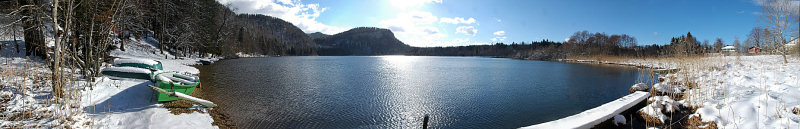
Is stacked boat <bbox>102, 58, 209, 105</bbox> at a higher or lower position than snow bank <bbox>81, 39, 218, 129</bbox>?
higher

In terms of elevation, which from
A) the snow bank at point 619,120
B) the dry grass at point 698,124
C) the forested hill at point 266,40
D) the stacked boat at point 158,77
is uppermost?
the forested hill at point 266,40

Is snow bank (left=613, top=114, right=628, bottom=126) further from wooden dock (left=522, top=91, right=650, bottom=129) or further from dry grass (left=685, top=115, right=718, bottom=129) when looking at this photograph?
dry grass (left=685, top=115, right=718, bottom=129)

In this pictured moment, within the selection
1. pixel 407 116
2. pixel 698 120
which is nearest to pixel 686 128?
pixel 698 120

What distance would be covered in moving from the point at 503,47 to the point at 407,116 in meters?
162

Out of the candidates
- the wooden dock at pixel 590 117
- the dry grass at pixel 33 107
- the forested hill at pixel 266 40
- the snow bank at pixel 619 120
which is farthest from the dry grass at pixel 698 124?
the forested hill at pixel 266 40

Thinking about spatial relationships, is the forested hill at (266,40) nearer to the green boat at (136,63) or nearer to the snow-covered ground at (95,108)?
the green boat at (136,63)

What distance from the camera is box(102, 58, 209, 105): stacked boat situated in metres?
7.94

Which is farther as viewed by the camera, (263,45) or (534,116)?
(263,45)

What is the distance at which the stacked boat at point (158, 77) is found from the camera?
7938mm

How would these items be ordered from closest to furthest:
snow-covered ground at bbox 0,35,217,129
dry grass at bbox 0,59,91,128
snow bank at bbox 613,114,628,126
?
dry grass at bbox 0,59,91,128 → snow-covered ground at bbox 0,35,217,129 → snow bank at bbox 613,114,628,126

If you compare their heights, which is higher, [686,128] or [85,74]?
[85,74]

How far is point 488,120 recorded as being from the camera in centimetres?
825

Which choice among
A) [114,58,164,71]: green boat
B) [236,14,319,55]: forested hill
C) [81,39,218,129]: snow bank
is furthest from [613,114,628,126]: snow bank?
[236,14,319,55]: forested hill

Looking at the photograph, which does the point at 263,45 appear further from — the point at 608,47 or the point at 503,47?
the point at 503,47
